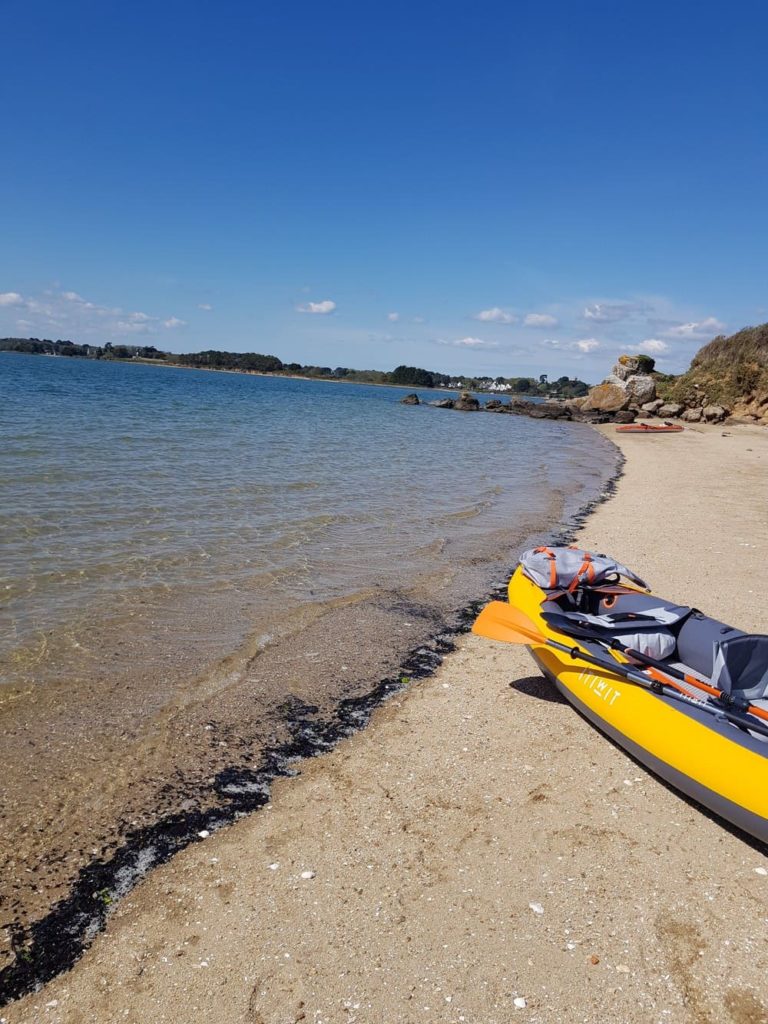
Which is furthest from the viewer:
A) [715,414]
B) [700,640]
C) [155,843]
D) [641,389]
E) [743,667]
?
[641,389]

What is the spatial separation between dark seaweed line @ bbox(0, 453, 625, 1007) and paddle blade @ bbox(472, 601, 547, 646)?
34.6 inches

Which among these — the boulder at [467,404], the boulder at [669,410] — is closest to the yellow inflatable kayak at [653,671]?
the boulder at [669,410]

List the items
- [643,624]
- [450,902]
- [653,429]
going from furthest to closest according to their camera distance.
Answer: [653,429]
[643,624]
[450,902]

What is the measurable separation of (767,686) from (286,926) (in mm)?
3927

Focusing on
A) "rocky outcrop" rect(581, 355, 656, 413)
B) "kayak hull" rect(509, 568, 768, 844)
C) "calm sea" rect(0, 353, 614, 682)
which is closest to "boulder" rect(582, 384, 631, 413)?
"rocky outcrop" rect(581, 355, 656, 413)

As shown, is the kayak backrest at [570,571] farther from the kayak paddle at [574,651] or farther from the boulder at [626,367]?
the boulder at [626,367]

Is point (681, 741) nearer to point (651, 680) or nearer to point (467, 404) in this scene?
point (651, 680)

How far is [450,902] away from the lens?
3.45 meters

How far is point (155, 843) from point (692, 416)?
46861 mm

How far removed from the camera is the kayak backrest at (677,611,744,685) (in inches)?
202

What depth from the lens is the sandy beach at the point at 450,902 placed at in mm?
2875

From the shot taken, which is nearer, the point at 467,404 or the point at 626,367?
the point at 626,367

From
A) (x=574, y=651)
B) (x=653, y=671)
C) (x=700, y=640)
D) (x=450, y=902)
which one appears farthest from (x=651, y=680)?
(x=450, y=902)

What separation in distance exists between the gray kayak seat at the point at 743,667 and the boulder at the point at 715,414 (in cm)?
4207
